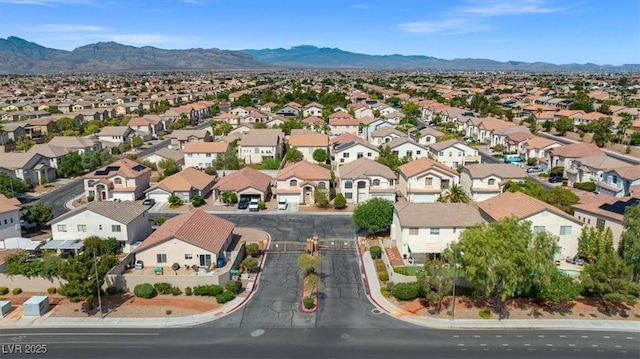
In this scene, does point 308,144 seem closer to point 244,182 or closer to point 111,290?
point 244,182

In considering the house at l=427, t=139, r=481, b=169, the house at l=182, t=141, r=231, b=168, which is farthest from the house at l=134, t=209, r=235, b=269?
the house at l=427, t=139, r=481, b=169

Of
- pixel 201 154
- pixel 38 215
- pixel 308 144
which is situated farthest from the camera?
pixel 308 144

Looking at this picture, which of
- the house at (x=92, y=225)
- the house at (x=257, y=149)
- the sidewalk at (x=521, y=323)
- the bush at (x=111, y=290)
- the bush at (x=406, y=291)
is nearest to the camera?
the sidewalk at (x=521, y=323)

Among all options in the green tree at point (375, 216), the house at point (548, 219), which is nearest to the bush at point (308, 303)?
the green tree at point (375, 216)

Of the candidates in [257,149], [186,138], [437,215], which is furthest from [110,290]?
[186,138]

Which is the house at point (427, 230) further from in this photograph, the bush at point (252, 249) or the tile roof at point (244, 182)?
the tile roof at point (244, 182)
